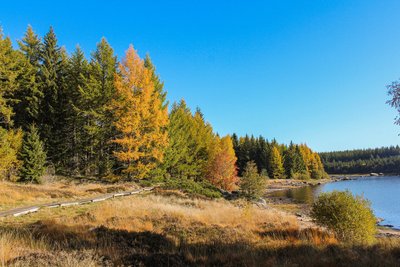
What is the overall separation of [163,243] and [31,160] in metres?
21.7

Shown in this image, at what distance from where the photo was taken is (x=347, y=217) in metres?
11.7

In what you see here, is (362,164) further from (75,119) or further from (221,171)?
(75,119)

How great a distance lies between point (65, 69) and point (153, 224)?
29.3 m

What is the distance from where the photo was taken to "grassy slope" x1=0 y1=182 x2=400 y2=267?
6352 millimetres

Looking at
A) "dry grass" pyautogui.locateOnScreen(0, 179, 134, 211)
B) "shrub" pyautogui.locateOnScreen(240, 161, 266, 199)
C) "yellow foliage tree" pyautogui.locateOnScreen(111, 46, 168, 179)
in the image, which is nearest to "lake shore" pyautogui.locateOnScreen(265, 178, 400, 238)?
"shrub" pyautogui.locateOnScreen(240, 161, 266, 199)

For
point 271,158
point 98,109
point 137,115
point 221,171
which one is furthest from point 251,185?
point 271,158

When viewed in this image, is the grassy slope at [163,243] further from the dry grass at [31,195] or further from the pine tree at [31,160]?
the pine tree at [31,160]

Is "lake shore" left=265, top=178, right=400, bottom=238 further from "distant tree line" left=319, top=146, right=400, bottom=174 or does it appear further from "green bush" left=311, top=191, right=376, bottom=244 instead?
"distant tree line" left=319, top=146, right=400, bottom=174

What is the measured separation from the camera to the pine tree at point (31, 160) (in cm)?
2481

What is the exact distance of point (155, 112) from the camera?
27.2 meters

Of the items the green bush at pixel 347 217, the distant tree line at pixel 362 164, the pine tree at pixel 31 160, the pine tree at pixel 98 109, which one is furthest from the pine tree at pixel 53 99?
the distant tree line at pixel 362 164

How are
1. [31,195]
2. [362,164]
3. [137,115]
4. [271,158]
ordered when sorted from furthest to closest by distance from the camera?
1. [362,164]
2. [271,158]
3. [137,115]
4. [31,195]

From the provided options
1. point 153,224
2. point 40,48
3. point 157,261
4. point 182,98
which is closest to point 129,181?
point 153,224

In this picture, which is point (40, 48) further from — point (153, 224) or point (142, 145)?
point (153, 224)
